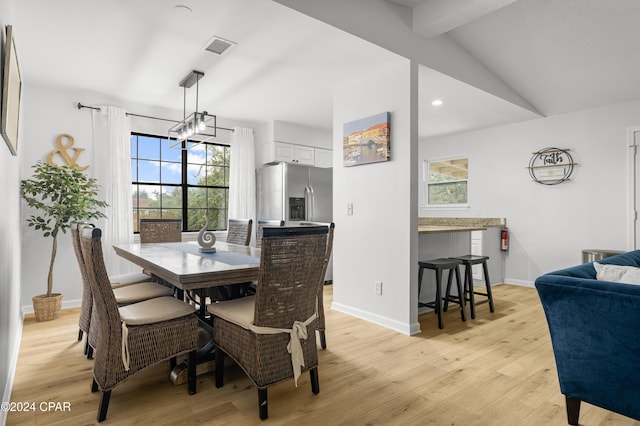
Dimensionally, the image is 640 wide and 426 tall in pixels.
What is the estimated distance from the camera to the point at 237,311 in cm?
204

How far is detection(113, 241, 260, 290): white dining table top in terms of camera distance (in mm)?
1879

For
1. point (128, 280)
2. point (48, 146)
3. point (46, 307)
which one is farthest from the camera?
point (48, 146)

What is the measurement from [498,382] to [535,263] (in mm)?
3392


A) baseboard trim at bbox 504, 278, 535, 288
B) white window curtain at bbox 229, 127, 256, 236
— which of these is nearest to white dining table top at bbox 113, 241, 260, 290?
white window curtain at bbox 229, 127, 256, 236

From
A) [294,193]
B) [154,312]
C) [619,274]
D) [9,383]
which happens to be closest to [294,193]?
[294,193]

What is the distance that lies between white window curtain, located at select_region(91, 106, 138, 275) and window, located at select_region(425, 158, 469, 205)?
4.77 metres

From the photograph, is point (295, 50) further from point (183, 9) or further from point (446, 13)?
point (446, 13)

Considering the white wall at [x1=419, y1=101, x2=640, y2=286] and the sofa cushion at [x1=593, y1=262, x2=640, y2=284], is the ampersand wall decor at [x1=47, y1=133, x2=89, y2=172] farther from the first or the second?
the white wall at [x1=419, y1=101, x2=640, y2=286]

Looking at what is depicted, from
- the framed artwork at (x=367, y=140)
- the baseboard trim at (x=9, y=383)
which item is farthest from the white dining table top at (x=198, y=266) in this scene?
the framed artwork at (x=367, y=140)

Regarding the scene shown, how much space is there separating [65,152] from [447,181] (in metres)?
5.47

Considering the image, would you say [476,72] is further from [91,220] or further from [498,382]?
[91,220]

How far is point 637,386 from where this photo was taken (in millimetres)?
1483

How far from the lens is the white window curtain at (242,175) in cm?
519

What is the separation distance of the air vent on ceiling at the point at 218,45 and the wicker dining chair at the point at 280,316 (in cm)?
186
